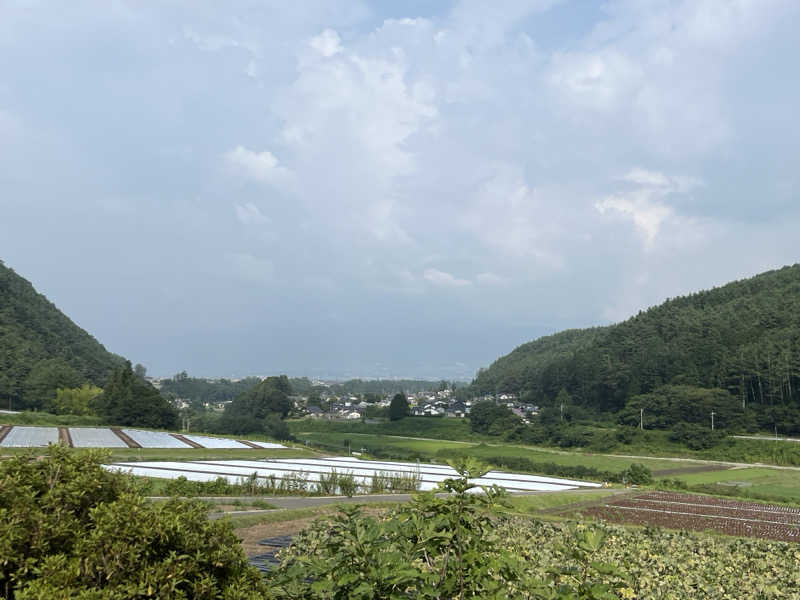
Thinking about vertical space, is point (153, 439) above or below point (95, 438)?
below

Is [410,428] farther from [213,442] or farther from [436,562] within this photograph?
[436,562]

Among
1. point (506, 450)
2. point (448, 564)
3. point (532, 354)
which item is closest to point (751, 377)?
point (506, 450)

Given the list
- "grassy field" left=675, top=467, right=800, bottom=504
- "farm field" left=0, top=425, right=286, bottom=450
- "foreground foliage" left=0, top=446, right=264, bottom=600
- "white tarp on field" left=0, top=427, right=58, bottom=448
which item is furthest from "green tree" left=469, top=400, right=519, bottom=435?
"foreground foliage" left=0, top=446, right=264, bottom=600

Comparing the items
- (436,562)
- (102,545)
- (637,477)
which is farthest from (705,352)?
(102,545)

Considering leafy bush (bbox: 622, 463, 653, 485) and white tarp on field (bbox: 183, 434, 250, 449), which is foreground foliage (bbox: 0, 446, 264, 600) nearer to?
leafy bush (bbox: 622, 463, 653, 485)

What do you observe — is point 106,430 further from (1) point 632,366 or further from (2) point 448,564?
(1) point 632,366

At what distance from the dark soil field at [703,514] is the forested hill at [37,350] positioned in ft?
225

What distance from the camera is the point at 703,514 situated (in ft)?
72.4

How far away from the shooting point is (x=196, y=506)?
11.5ft

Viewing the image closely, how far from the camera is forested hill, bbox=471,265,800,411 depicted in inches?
2987

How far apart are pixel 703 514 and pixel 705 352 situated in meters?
74.6

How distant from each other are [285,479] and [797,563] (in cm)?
1660

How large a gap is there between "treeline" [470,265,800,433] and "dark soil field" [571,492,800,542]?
48.0 metres

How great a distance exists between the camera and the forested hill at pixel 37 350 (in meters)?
68.1
